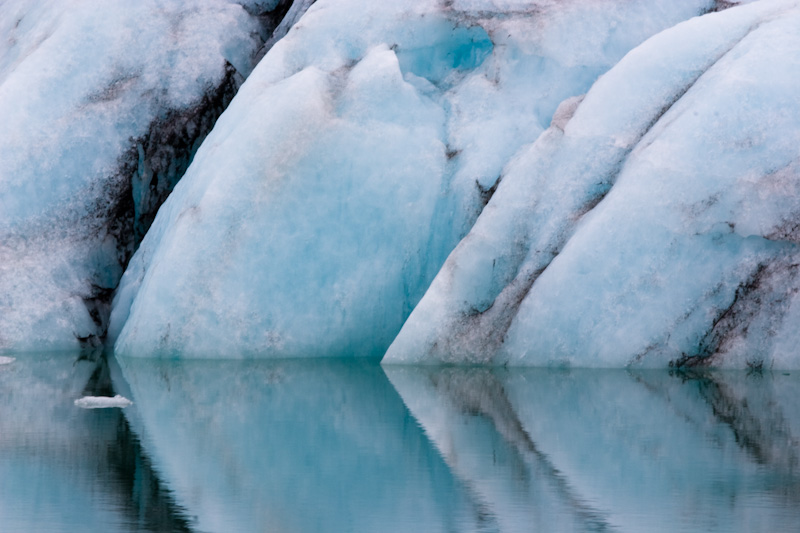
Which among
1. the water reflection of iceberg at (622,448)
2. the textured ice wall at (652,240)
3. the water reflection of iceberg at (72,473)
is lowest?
the textured ice wall at (652,240)

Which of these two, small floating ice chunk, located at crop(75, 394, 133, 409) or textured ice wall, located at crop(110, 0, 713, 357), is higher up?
small floating ice chunk, located at crop(75, 394, 133, 409)

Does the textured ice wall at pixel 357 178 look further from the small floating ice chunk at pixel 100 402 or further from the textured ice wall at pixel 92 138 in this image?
the small floating ice chunk at pixel 100 402

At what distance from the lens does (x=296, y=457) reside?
14.6ft

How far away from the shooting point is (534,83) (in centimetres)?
998

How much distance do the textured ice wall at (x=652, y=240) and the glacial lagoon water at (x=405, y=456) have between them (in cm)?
74

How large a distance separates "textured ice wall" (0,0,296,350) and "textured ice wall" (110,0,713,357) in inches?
38.9

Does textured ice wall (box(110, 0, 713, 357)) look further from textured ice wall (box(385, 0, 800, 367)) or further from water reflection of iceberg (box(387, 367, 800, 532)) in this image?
water reflection of iceberg (box(387, 367, 800, 532))

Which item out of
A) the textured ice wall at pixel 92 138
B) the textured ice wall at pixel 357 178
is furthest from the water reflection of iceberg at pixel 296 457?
the textured ice wall at pixel 92 138

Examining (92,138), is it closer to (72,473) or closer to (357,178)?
(357,178)

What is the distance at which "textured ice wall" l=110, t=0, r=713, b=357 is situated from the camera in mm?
9359

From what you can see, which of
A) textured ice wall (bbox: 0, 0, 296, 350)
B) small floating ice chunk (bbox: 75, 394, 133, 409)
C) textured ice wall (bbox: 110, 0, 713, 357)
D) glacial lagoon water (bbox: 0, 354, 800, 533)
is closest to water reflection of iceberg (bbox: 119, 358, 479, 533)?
glacial lagoon water (bbox: 0, 354, 800, 533)

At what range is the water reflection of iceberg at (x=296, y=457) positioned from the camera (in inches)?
135

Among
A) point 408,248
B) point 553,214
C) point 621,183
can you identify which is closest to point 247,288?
point 408,248

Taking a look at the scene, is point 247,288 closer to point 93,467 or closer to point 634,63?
point 634,63
